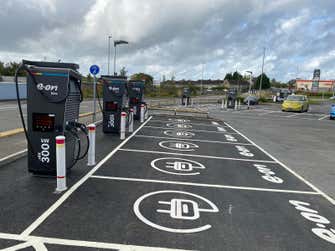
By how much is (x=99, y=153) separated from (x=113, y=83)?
3469 millimetres

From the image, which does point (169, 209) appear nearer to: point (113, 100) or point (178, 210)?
point (178, 210)

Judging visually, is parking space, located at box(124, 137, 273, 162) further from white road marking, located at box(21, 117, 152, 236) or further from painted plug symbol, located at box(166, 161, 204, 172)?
white road marking, located at box(21, 117, 152, 236)

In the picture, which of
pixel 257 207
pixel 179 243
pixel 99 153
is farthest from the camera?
pixel 99 153

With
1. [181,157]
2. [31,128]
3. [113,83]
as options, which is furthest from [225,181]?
[113,83]

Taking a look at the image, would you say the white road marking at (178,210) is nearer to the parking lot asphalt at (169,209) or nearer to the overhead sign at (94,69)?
the parking lot asphalt at (169,209)

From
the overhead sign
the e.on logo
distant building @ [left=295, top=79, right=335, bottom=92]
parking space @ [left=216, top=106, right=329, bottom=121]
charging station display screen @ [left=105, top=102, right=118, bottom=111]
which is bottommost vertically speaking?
parking space @ [left=216, top=106, right=329, bottom=121]

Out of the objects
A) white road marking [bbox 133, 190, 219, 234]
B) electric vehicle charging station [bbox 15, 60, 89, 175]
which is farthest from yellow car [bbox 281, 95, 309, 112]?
electric vehicle charging station [bbox 15, 60, 89, 175]

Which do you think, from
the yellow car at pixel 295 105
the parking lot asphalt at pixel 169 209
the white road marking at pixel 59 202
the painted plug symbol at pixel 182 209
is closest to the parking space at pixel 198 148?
the parking lot asphalt at pixel 169 209

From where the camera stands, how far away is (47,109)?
5.07 m

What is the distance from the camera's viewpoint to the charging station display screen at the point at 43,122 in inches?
201

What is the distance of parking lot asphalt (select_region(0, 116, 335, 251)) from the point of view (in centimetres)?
343

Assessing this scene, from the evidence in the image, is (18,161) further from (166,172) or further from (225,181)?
(225,181)

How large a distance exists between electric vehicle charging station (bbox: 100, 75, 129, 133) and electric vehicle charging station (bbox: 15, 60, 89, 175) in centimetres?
483

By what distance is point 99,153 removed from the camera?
757cm
